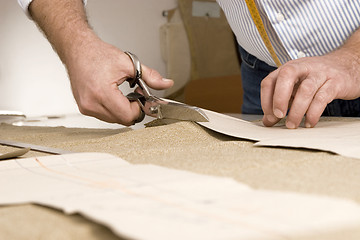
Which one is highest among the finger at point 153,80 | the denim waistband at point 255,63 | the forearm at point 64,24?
the forearm at point 64,24

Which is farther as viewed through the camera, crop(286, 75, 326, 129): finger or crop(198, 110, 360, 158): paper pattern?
crop(286, 75, 326, 129): finger

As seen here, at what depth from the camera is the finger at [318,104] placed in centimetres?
82

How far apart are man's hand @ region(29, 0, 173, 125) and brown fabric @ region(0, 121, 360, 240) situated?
3.7 inches

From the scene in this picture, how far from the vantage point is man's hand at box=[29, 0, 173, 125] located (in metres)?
0.89

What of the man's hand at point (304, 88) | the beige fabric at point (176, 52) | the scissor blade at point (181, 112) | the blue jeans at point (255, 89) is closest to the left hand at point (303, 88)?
the man's hand at point (304, 88)

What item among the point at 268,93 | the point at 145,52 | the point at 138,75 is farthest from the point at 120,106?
the point at 145,52

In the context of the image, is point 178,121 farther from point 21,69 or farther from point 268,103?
point 21,69

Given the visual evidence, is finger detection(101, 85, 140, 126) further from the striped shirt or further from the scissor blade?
the striped shirt

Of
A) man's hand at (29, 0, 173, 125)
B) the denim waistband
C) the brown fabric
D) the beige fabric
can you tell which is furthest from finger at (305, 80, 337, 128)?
the beige fabric

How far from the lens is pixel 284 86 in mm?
797

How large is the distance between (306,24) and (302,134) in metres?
0.46

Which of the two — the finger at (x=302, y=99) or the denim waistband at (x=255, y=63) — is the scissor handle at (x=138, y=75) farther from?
the denim waistband at (x=255, y=63)

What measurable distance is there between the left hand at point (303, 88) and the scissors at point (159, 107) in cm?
11

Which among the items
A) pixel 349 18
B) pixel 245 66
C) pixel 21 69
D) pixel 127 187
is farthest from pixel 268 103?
pixel 21 69
